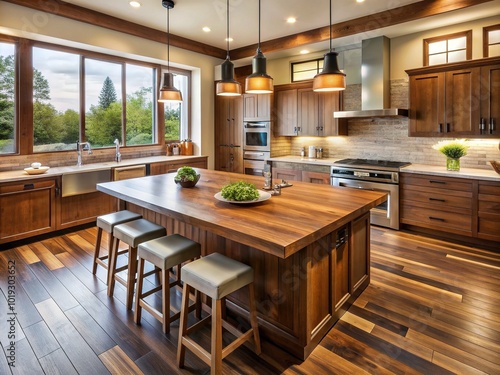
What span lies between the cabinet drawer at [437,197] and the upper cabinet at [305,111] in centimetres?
153

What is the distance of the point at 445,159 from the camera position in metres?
4.45

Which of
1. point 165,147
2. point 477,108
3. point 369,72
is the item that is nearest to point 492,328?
point 477,108

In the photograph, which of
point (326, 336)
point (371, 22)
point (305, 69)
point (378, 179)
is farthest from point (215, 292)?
point (305, 69)

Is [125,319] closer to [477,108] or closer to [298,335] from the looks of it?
[298,335]

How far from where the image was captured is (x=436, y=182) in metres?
3.99

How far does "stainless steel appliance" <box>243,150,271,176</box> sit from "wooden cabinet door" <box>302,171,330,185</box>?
2.91ft

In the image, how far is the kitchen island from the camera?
5.89 ft

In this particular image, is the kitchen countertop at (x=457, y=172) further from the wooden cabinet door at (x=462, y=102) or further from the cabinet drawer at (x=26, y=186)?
the cabinet drawer at (x=26, y=186)

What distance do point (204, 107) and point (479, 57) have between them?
14.8 feet

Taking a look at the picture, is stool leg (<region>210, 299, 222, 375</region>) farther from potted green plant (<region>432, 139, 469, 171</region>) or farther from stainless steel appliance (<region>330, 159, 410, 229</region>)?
potted green plant (<region>432, 139, 469, 171</region>)

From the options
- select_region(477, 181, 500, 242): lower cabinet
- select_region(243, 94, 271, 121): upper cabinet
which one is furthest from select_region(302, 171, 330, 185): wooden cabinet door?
select_region(477, 181, 500, 242): lower cabinet

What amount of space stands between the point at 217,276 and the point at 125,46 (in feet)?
14.6

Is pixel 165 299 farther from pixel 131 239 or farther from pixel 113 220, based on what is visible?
pixel 113 220

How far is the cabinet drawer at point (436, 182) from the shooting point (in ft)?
12.5
